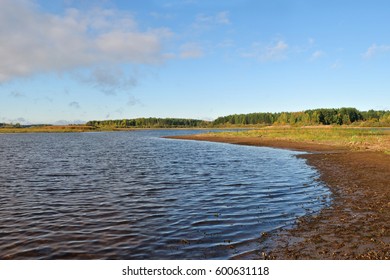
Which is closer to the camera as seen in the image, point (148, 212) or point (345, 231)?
point (345, 231)

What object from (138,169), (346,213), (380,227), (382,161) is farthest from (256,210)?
(382,161)

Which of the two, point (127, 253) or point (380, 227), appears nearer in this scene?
point (127, 253)

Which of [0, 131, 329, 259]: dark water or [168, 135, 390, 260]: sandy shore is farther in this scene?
[0, 131, 329, 259]: dark water

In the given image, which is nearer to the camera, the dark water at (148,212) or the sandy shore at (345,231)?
the sandy shore at (345,231)

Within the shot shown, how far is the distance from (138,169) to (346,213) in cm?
2305
